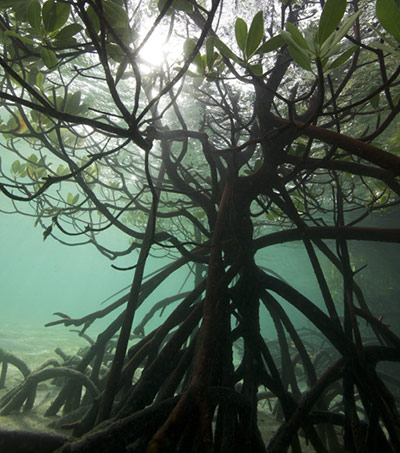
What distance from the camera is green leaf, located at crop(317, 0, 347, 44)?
70cm

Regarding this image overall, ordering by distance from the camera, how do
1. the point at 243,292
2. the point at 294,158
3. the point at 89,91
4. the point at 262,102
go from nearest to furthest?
the point at 262,102
the point at 294,158
the point at 243,292
the point at 89,91

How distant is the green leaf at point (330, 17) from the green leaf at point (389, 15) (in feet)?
0.44

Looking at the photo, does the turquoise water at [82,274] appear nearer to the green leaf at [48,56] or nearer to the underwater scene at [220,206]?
the underwater scene at [220,206]

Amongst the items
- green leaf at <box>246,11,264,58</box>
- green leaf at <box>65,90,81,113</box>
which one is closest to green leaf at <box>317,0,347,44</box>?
green leaf at <box>246,11,264,58</box>

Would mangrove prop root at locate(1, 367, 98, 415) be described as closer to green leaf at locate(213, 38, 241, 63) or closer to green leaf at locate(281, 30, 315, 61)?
green leaf at locate(213, 38, 241, 63)

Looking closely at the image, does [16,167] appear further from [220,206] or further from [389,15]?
[389,15]

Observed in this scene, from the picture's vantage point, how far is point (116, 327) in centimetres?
348

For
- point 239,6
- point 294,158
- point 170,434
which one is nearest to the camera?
point 170,434

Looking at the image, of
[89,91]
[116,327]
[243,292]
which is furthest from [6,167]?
[243,292]

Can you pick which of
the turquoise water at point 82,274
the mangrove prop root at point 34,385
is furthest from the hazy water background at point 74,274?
the mangrove prop root at point 34,385

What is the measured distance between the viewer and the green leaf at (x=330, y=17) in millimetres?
696

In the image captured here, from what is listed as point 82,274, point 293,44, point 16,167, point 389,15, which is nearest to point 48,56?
point 293,44

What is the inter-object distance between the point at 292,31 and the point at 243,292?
207 centimetres

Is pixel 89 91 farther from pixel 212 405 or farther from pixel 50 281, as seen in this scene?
pixel 50 281
